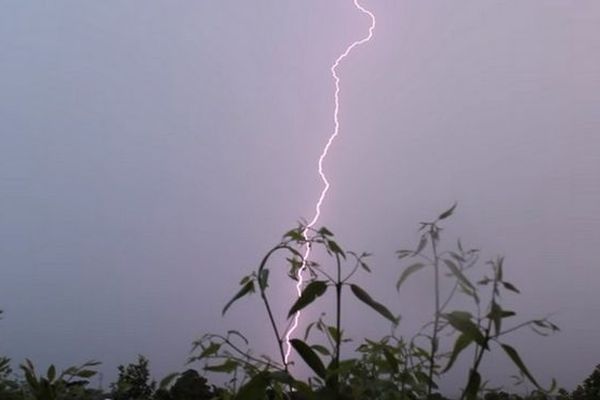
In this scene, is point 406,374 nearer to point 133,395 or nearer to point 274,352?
point 133,395

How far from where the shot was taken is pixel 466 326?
0.32 m

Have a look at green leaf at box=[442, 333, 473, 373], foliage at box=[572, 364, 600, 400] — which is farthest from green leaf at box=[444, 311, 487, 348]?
foliage at box=[572, 364, 600, 400]

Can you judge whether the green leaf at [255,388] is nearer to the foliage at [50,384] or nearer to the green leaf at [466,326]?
the green leaf at [466,326]

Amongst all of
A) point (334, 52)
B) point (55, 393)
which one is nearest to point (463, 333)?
point (55, 393)

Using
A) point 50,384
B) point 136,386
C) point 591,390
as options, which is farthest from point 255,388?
point 136,386

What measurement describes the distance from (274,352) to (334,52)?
40.1 inches

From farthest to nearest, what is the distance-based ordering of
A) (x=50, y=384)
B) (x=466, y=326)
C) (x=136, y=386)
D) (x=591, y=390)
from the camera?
(x=136, y=386) → (x=591, y=390) → (x=50, y=384) → (x=466, y=326)

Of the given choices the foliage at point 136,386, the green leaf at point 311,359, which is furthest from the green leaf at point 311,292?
the foliage at point 136,386

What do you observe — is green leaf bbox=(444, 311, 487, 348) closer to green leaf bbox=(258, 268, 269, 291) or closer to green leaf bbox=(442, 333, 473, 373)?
green leaf bbox=(442, 333, 473, 373)

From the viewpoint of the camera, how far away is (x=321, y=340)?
1863 millimetres

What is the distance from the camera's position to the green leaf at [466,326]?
1.05 ft

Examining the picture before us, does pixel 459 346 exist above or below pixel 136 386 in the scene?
below

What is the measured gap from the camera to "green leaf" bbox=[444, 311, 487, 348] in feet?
1.05

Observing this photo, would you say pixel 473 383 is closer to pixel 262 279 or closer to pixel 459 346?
pixel 459 346
